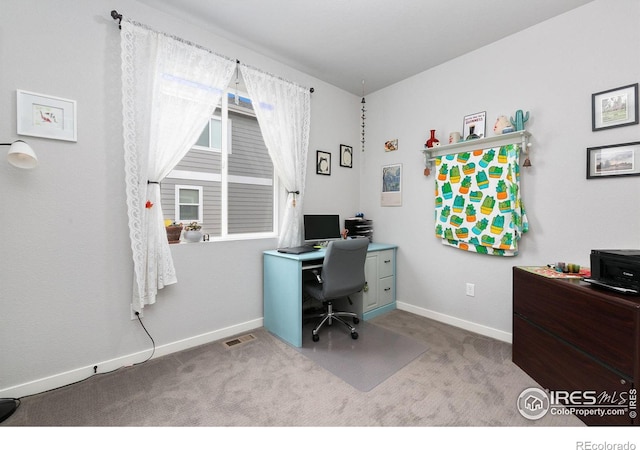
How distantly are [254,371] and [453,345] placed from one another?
5.83ft

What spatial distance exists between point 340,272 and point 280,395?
110 cm

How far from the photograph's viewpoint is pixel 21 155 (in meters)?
1.65

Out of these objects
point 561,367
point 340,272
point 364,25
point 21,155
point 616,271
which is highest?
point 364,25

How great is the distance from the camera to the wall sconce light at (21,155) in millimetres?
1570

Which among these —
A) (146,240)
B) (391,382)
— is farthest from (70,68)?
(391,382)

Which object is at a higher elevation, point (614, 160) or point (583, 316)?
point (614, 160)

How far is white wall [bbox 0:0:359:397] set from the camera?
1776 mm

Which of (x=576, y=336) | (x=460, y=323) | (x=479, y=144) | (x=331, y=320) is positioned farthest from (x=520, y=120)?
(x=331, y=320)

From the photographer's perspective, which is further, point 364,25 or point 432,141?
point 432,141

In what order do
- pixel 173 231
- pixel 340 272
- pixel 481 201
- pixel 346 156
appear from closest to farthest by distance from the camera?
pixel 173 231
pixel 340 272
pixel 481 201
pixel 346 156

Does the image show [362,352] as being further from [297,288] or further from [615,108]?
[615,108]

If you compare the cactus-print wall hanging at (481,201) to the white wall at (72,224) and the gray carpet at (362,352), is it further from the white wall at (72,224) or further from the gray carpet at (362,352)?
the white wall at (72,224)

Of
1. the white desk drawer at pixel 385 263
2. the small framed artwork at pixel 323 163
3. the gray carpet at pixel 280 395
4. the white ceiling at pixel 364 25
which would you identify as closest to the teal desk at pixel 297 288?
the white desk drawer at pixel 385 263
